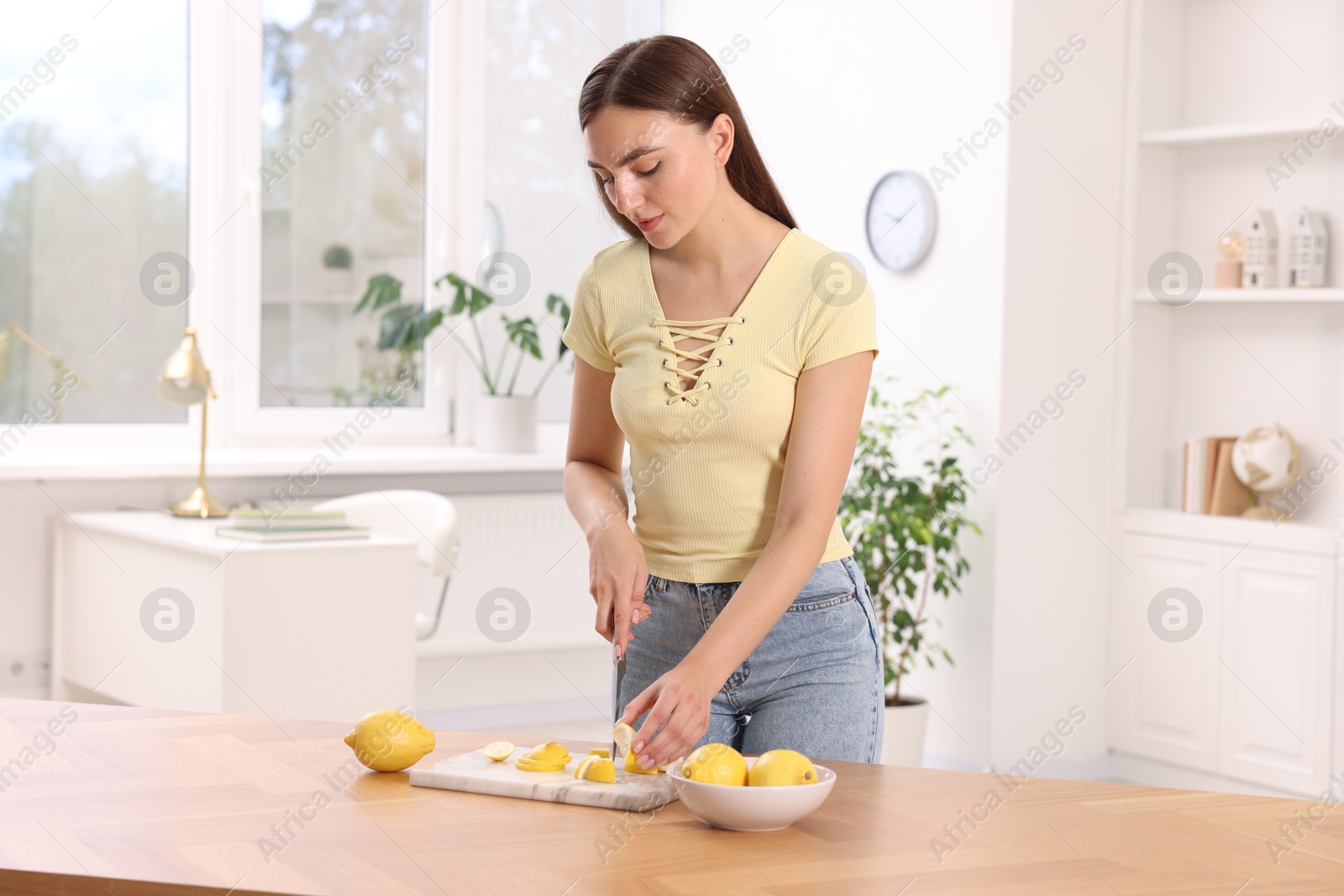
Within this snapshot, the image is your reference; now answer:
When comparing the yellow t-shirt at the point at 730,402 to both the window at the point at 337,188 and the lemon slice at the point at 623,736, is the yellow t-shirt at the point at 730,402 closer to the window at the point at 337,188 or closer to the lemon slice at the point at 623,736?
the lemon slice at the point at 623,736

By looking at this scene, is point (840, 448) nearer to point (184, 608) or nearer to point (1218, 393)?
point (184, 608)

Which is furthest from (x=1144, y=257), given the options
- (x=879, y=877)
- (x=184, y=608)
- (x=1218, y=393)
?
(x=879, y=877)

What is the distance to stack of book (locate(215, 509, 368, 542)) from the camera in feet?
10.8

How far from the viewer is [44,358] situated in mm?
4137

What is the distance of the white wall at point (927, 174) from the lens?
3.92 m

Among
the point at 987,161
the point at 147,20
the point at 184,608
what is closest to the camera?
the point at 184,608

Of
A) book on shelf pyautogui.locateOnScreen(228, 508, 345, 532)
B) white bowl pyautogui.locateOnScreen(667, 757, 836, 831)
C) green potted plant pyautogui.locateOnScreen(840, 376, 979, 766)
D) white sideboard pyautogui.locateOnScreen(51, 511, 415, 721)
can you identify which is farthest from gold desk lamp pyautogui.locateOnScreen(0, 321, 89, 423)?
white bowl pyautogui.locateOnScreen(667, 757, 836, 831)

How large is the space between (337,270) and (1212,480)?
2.74 meters

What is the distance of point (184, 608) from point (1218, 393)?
112 inches

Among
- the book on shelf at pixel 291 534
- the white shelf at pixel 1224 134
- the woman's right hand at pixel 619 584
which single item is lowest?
the book on shelf at pixel 291 534

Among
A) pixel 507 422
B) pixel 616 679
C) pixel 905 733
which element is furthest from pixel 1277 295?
pixel 616 679

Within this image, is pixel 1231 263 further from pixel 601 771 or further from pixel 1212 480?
pixel 601 771

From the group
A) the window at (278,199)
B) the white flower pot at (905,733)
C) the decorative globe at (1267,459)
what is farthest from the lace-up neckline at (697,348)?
the window at (278,199)

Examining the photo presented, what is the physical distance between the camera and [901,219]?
4.22 m
